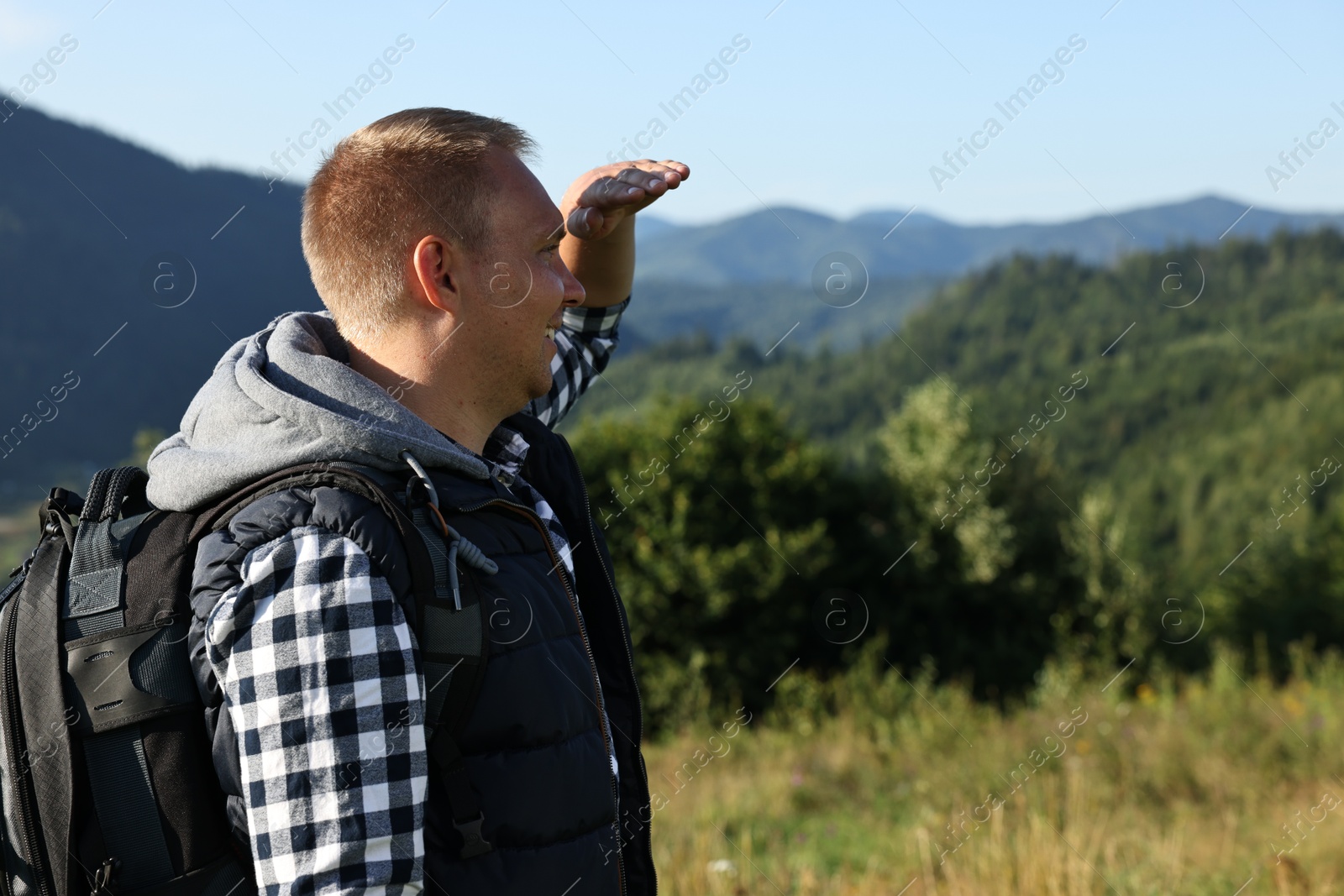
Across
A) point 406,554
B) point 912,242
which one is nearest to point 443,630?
point 406,554

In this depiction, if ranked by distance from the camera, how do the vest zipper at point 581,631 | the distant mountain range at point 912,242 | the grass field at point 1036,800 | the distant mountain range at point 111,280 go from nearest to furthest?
the vest zipper at point 581,631 → the grass field at point 1036,800 → the distant mountain range at point 111,280 → the distant mountain range at point 912,242

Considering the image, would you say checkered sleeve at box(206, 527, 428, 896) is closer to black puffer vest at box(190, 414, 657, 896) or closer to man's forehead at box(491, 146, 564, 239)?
black puffer vest at box(190, 414, 657, 896)

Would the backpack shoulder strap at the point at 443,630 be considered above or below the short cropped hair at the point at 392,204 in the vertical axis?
below

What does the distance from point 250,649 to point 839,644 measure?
653 inches

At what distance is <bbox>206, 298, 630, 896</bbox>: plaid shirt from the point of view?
1224 millimetres

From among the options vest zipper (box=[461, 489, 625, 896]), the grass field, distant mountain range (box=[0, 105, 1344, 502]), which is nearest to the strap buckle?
vest zipper (box=[461, 489, 625, 896])

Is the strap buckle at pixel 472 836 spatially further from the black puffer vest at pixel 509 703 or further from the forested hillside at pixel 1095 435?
the forested hillside at pixel 1095 435

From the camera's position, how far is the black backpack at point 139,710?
1288 millimetres

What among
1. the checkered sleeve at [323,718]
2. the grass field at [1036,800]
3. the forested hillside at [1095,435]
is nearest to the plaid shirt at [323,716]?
the checkered sleeve at [323,718]

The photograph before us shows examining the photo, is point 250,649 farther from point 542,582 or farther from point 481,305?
point 481,305

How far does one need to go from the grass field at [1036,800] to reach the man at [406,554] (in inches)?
108

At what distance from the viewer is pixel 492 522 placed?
1506mm

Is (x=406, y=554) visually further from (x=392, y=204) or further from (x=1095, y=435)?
(x=1095, y=435)

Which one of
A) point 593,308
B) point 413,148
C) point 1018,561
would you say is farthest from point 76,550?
point 1018,561
